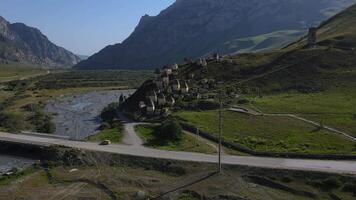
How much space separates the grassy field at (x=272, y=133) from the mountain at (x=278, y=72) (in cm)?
1520

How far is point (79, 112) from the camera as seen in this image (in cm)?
13962

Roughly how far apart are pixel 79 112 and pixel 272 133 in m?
72.3

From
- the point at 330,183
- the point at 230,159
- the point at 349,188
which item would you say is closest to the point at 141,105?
the point at 230,159

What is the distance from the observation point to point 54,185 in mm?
63844

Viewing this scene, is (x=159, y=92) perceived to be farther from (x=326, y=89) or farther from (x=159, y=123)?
(x=326, y=89)

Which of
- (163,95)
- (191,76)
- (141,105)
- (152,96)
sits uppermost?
(191,76)

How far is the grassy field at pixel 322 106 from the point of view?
82375 millimetres

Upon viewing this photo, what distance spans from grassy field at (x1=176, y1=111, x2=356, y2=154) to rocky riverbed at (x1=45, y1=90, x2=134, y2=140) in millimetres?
21370

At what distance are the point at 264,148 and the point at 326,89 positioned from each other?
39.0 m

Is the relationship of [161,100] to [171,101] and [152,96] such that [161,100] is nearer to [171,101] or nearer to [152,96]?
[171,101]

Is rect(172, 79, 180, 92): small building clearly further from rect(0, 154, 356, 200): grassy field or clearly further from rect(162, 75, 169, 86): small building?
rect(0, 154, 356, 200): grassy field

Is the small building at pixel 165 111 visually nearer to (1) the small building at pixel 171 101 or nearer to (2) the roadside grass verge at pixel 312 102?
(1) the small building at pixel 171 101

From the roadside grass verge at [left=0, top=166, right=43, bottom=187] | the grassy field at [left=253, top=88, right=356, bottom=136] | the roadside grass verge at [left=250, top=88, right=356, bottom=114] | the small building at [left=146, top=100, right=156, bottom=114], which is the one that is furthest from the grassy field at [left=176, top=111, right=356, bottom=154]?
the roadside grass verge at [left=0, top=166, right=43, bottom=187]

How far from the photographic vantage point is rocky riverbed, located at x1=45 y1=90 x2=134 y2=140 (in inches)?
4154
